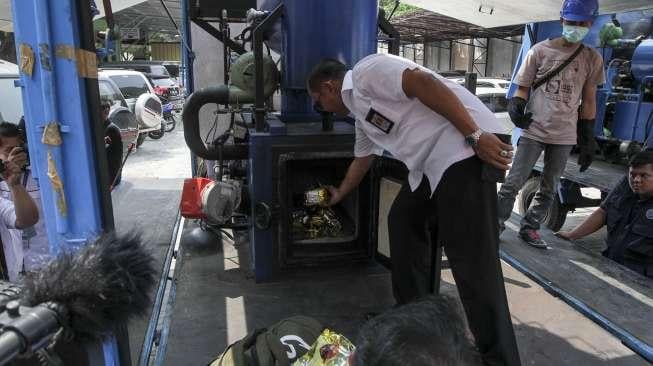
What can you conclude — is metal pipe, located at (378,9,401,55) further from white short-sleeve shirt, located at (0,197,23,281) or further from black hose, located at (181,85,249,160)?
white short-sleeve shirt, located at (0,197,23,281)

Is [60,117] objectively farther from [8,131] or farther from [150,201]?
[150,201]

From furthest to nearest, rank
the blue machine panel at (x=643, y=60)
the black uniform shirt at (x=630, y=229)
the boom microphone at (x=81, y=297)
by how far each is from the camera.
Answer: the blue machine panel at (x=643, y=60)
the black uniform shirt at (x=630, y=229)
the boom microphone at (x=81, y=297)

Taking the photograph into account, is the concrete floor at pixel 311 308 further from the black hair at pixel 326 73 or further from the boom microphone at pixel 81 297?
the black hair at pixel 326 73

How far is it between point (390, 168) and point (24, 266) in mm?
2268

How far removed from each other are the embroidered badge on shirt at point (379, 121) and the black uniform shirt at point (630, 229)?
252cm

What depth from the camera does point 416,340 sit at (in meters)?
1.03

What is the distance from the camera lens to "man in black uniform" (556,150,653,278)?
11.9ft

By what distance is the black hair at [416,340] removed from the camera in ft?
3.34

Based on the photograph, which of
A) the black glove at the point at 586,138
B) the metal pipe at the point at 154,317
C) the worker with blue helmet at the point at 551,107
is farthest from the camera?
→ the black glove at the point at 586,138

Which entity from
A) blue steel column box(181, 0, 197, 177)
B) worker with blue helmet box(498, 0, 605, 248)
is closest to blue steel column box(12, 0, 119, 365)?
worker with blue helmet box(498, 0, 605, 248)

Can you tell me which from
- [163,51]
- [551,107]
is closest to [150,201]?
[551,107]

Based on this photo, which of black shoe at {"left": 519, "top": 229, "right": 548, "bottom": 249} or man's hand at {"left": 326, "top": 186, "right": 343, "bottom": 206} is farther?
black shoe at {"left": 519, "top": 229, "right": 548, "bottom": 249}

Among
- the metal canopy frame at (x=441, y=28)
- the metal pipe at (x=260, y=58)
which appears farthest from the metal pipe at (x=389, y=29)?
the metal canopy frame at (x=441, y=28)

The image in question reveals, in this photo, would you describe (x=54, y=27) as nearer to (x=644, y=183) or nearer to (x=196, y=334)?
(x=196, y=334)
